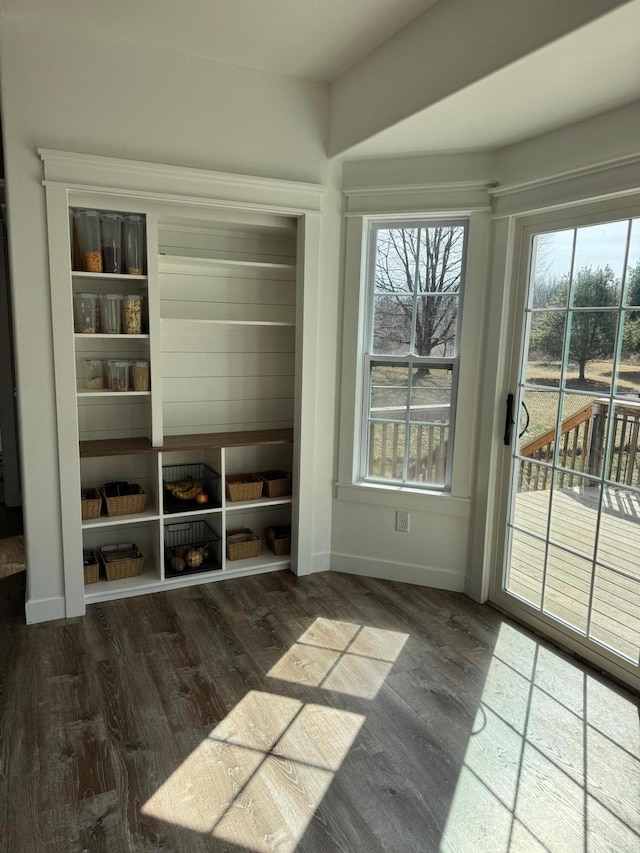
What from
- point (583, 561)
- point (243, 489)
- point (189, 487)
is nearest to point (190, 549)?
point (189, 487)

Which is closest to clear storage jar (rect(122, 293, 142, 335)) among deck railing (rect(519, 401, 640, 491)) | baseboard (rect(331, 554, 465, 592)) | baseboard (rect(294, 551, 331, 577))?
baseboard (rect(294, 551, 331, 577))

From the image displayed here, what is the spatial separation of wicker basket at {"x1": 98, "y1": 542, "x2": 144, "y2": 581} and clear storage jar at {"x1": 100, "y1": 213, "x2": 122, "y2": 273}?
163 cm

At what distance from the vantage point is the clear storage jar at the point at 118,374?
3355 mm

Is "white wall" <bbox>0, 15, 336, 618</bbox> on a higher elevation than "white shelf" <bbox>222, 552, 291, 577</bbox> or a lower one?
higher

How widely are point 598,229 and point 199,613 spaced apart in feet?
9.22

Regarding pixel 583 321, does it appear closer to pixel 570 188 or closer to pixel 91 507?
pixel 570 188

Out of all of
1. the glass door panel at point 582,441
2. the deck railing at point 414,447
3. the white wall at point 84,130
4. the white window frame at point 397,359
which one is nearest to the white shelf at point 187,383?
the white wall at point 84,130

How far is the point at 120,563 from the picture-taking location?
3.52 m

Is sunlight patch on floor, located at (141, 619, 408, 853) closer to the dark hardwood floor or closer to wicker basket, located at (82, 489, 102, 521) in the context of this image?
the dark hardwood floor

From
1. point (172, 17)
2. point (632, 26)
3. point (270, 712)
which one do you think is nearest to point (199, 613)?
point (270, 712)

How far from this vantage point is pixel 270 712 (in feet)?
8.33

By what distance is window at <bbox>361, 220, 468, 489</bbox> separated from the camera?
351 centimetres

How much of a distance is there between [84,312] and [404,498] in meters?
2.09

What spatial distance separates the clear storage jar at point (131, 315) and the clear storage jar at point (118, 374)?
177mm
